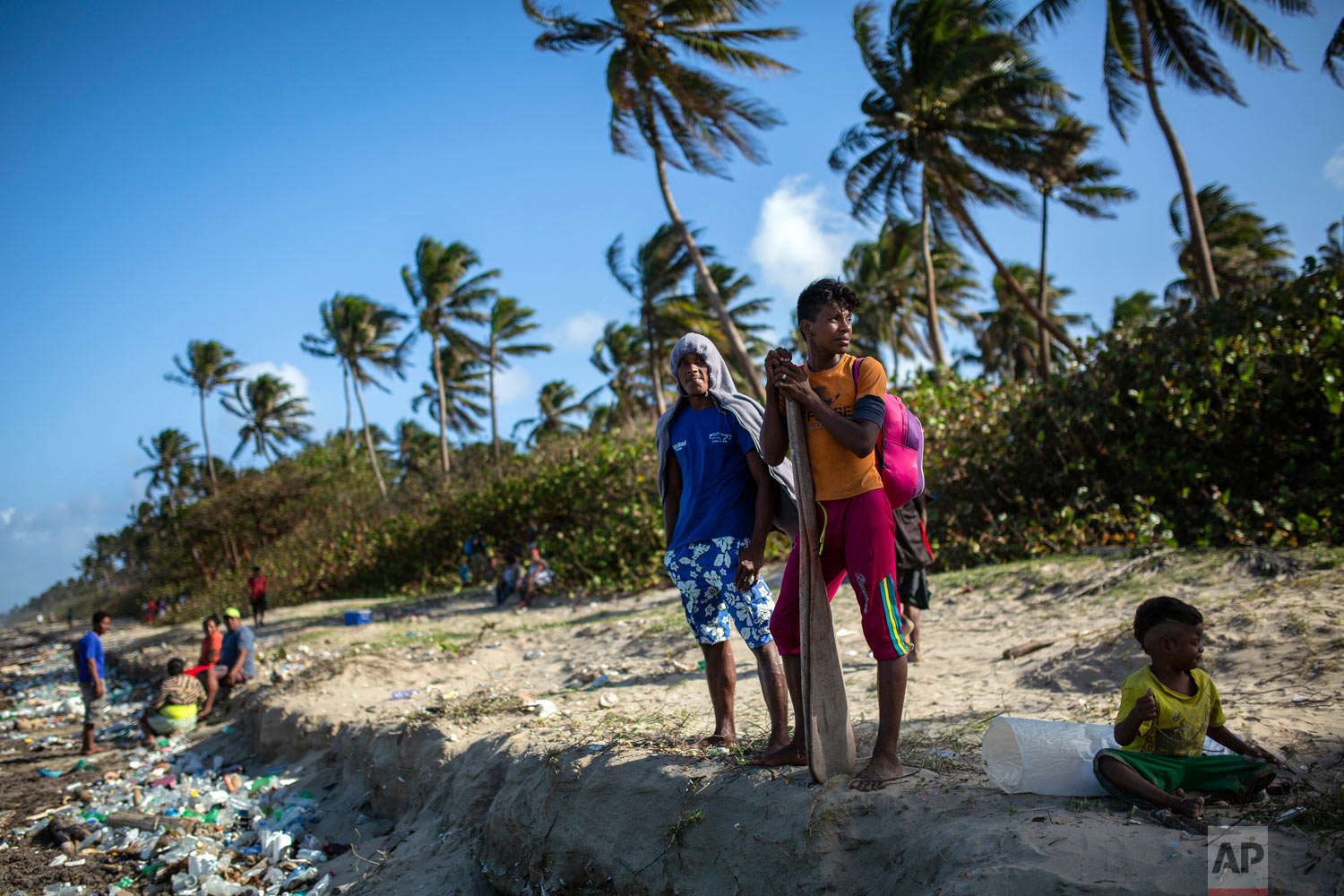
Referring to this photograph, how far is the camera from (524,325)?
29750mm

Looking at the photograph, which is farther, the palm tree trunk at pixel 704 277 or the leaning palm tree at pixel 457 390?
the leaning palm tree at pixel 457 390

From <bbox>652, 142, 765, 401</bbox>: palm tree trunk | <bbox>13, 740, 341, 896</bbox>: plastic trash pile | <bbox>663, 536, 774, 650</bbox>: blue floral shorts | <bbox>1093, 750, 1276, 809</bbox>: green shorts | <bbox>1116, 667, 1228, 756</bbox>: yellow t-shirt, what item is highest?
<bbox>652, 142, 765, 401</bbox>: palm tree trunk

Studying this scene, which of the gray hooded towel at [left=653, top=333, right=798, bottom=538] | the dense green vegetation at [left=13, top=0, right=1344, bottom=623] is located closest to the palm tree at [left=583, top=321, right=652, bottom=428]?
the dense green vegetation at [left=13, top=0, right=1344, bottom=623]

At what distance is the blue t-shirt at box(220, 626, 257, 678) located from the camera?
27.8 ft

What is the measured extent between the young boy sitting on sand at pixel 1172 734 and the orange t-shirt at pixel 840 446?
94 centimetres

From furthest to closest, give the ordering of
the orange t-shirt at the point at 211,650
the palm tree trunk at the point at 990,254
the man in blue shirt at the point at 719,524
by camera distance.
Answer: the palm tree trunk at the point at 990,254
the orange t-shirt at the point at 211,650
the man in blue shirt at the point at 719,524

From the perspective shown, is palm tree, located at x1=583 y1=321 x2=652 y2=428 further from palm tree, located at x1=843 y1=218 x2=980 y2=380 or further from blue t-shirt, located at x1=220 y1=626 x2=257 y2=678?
blue t-shirt, located at x1=220 y1=626 x2=257 y2=678

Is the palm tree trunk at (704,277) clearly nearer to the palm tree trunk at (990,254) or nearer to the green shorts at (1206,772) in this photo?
the palm tree trunk at (990,254)

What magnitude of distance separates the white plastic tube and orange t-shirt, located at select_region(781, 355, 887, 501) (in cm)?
84

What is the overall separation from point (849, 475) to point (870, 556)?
0.90 ft

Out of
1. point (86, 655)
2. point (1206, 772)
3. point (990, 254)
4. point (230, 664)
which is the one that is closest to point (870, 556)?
point (1206, 772)

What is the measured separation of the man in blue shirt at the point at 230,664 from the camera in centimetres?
826

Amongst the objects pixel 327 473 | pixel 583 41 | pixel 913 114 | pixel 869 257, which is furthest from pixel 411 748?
pixel 869 257

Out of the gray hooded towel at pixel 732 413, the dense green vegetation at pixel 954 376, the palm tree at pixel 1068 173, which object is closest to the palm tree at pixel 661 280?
the dense green vegetation at pixel 954 376
